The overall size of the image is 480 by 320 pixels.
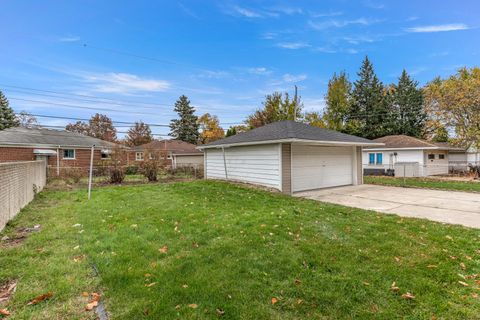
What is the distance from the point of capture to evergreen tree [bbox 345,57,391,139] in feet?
108

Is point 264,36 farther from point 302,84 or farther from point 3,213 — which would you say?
point 3,213

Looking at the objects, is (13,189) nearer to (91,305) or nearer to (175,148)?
(91,305)

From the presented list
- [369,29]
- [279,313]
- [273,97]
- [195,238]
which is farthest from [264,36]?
[279,313]

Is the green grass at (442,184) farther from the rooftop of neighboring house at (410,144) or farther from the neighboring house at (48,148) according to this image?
the neighboring house at (48,148)

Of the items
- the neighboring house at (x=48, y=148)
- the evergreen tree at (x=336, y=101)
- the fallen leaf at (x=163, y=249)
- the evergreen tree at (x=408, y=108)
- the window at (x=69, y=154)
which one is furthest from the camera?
the evergreen tree at (x=408, y=108)

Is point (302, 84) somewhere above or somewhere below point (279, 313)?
above

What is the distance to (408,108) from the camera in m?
33.3

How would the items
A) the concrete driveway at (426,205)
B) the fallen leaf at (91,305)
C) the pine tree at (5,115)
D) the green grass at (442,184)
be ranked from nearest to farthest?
1. the fallen leaf at (91,305)
2. the concrete driveway at (426,205)
3. the green grass at (442,184)
4. the pine tree at (5,115)

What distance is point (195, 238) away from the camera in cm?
450

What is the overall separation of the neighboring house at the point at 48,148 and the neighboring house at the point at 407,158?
20816 mm

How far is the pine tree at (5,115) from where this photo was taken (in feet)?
107

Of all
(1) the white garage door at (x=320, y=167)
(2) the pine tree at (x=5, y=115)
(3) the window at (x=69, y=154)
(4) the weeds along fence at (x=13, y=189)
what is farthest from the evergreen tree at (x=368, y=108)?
(2) the pine tree at (x=5, y=115)

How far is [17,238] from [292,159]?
28.7 ft

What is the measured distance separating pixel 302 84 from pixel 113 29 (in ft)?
55.6
